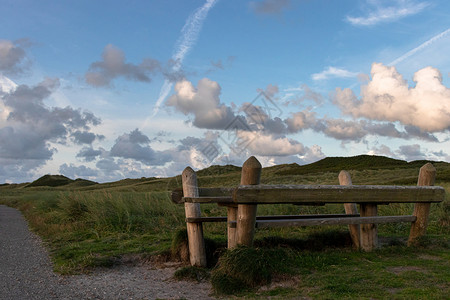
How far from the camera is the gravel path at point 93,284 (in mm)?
5121

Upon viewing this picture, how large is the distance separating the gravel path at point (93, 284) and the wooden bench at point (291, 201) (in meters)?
0.86

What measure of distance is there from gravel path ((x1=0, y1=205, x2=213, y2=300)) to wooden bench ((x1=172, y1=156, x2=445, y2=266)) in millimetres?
862

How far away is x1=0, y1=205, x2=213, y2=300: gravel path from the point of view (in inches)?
202

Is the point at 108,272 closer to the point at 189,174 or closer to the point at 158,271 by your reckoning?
the point at 158,271

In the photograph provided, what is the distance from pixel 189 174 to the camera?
6629 millimetres

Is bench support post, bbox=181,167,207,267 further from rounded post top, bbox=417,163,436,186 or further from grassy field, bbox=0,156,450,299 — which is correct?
rounded post top, bbox=417,163,436,186

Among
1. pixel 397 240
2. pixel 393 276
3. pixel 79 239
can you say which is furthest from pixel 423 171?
pixel 79 239

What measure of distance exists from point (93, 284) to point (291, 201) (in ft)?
10.1

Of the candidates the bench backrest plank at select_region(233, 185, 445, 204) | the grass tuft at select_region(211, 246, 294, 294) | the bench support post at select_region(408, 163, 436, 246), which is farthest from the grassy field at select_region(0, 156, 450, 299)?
the bench backrest plank at select_region(233, 185, 445, 204)

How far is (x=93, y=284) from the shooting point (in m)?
5.66

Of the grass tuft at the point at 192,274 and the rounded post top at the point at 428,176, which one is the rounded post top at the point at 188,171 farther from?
the rounded post top at the point at 428,176

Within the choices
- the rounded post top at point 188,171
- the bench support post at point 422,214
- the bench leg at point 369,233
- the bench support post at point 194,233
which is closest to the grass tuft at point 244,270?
the bench support post at point 194,233

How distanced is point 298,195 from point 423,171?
9.90ft

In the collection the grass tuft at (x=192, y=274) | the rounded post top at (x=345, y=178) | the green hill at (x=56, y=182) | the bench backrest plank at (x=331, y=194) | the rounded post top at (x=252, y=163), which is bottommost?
the grass tuft at (x=192, y=274)
